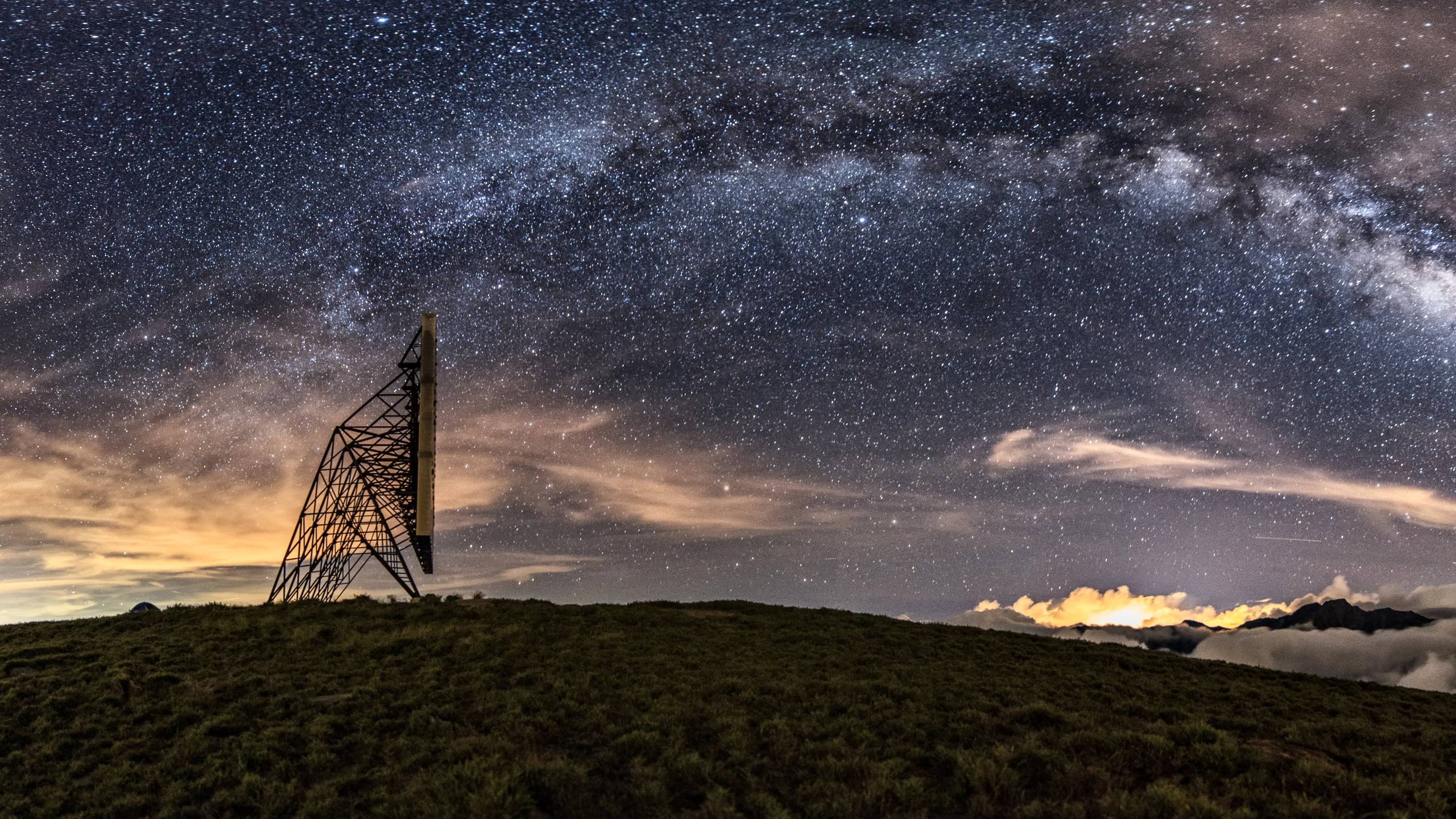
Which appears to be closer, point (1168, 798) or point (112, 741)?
point (1168, 798)

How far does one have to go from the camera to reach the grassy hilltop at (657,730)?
966 cm

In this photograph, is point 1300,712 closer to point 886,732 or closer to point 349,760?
point 886,732

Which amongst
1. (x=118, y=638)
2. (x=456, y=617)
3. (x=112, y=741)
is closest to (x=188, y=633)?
(x=118, y=638)

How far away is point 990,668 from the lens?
20234 mm

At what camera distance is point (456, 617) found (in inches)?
952

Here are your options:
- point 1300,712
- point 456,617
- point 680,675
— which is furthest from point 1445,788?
point 456,617

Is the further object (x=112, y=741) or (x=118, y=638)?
(x=118, y=638)

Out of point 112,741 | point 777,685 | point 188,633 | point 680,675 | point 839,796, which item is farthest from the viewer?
point 188,633

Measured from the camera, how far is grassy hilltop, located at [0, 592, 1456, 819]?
966 cm

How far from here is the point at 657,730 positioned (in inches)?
499

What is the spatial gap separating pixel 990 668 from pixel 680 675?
30.6 ft

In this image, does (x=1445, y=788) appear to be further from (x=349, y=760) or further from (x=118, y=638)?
(x=118, y=638)

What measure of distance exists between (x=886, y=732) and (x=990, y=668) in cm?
922

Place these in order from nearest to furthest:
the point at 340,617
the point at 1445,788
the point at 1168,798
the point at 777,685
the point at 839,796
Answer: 1. the point at 1168,798
2. the point at 839,796
3. the point at 1445,788
4. the point at 777,685
5. the point at 340,617
